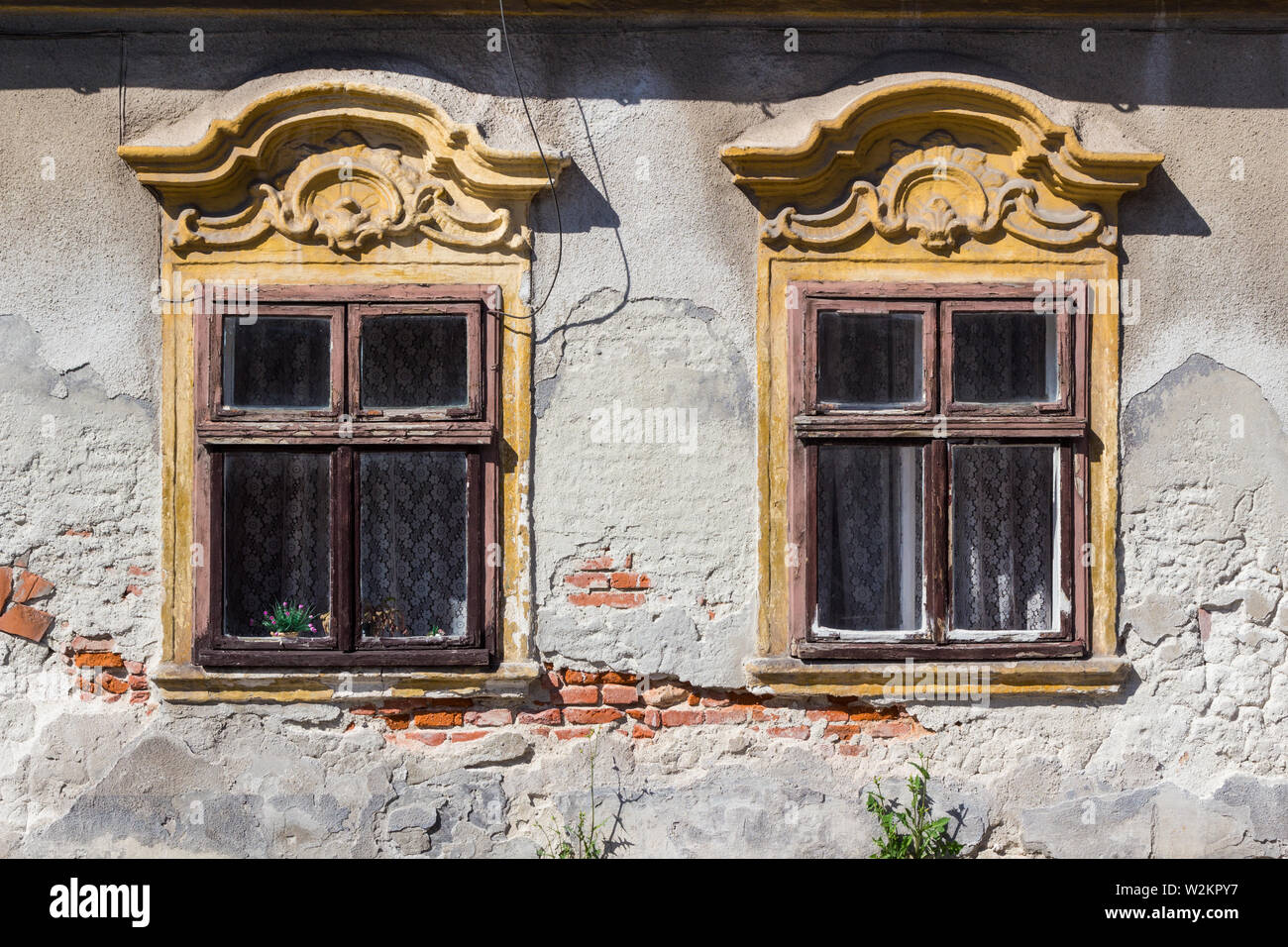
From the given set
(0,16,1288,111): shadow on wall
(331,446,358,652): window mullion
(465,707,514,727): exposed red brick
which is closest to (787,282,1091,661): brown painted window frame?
(0,16,1288,111): shadow on wall

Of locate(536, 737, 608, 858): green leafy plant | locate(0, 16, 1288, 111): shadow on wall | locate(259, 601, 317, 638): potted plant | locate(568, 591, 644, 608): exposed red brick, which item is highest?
locate(0, 16, 1288, 111): shadow on wall

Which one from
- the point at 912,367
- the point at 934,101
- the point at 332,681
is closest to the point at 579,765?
the point at 332,681

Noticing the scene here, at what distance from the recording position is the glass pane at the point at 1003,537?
3725 millimetres

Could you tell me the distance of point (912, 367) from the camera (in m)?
3.71

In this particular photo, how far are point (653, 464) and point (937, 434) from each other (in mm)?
975

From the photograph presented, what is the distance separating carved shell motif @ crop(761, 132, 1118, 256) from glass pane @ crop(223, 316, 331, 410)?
1606 millimetres

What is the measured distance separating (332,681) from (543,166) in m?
1.89

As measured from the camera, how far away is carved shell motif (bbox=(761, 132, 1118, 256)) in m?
3.64

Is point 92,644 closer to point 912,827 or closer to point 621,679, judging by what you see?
point 621,679

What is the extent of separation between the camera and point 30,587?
3.58 m

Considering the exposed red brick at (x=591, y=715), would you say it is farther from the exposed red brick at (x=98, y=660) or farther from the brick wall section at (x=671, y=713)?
the exposed red brick at (x=98, y=660)

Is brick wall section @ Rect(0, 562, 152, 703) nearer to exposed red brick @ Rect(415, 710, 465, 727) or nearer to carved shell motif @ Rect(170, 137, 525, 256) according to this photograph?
exposed red brick @ Rect(415, 710, 465, 727)

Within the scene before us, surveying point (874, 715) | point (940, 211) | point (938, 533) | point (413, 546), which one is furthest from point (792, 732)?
point (940, 211)

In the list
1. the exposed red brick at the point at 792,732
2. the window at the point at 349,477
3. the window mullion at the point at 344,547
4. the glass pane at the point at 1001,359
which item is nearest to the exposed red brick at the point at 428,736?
the window at the point at 349,477
